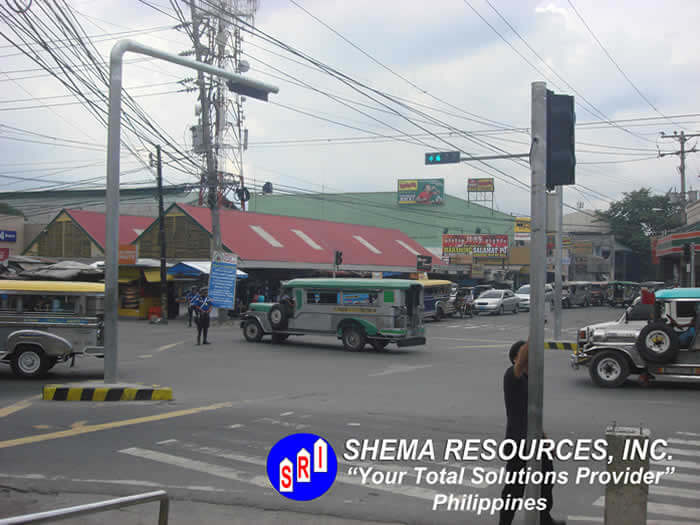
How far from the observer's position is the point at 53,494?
711cm

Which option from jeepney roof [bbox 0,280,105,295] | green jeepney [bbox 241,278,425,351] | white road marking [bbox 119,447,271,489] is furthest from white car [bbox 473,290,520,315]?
white road marking [bbox 119,447,271,489]

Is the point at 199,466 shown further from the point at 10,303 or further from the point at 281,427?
the point at 10,303

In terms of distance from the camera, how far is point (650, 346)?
13.9 metres

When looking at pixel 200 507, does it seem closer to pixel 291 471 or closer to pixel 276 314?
pixel 291 471

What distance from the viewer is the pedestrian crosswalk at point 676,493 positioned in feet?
20.8

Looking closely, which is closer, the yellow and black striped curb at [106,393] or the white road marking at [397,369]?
the yellow and black striped curb at [106,393]

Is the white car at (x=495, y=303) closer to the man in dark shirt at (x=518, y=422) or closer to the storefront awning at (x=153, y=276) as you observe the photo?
the storefront awning at (x=153, y=276)

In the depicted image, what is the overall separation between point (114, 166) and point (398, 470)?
827 cm

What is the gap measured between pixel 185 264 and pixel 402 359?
18550mm

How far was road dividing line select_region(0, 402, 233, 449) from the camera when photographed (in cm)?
945

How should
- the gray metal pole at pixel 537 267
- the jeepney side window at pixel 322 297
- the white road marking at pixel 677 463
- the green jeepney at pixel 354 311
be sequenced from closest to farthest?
the gray metal pole at pixel 537 267
the white road marking at pixel 677 463
the green jeepney at pixel 354 311
the jeepney side window at pixel 322 297

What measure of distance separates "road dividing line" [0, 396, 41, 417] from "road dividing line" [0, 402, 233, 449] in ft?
6.46

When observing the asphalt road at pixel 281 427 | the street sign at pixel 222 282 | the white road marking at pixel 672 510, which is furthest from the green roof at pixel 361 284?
the white road marking at pixel 672 510

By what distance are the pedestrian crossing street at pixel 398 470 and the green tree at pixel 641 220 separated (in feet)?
253
